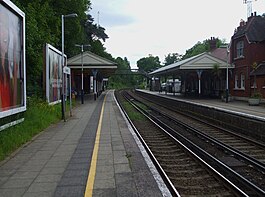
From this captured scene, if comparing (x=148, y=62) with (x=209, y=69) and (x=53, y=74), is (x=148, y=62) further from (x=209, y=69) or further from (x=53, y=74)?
(x=53, y=74)

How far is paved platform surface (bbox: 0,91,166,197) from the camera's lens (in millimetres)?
6715

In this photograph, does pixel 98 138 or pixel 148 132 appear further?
pixel 148 132

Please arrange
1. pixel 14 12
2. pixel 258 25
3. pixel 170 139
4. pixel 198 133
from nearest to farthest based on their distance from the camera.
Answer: pixel 14 12 < pixel 170 139 < pixel 198 133 < pixel 258 25

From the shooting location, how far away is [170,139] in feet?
50.1

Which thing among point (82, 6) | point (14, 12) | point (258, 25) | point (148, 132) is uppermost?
point (82, 6)

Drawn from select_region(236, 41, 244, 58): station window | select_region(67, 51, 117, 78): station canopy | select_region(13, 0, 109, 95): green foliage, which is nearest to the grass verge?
select_region(13, 0, 109, 95): green foliage

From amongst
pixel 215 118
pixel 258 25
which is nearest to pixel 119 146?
pixel 215 118

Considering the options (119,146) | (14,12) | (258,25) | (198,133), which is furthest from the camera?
(258,25)

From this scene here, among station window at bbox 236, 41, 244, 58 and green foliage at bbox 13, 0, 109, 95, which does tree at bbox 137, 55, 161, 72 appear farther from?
station window at bbox 236, 41, 244, 58

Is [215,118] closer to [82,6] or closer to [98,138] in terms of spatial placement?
[98,138]

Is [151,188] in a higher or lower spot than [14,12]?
lower

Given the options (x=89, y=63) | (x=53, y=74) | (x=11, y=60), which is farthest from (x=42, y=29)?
(x=11, y=60)

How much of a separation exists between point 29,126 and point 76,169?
742 cm

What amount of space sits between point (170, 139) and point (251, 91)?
24.6 metres
